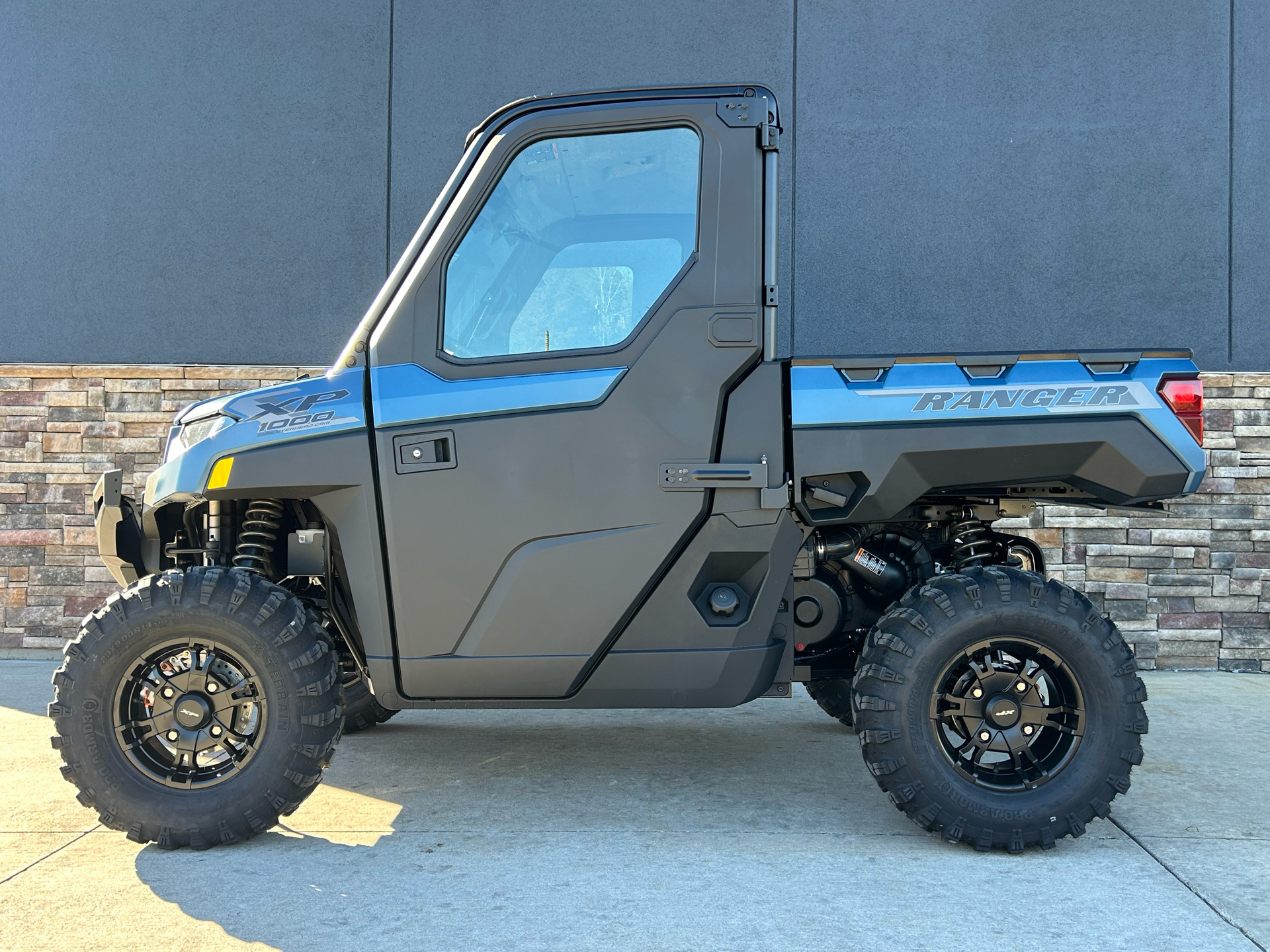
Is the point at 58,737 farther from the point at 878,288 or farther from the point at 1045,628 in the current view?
the point at 878,288

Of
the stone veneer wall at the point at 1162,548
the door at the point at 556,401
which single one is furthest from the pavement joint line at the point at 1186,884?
the stone veneer wall at the point at 1162,548

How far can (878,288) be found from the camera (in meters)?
6.52

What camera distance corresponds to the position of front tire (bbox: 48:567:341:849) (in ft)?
10.5

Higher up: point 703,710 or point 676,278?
point 676,278

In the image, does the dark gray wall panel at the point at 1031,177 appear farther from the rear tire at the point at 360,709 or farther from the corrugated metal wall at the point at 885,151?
the rear tire at the point at 360,709

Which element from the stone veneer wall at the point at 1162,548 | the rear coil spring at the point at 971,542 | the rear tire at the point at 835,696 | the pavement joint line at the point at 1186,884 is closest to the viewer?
the pavement joint line at the point at 1186,884

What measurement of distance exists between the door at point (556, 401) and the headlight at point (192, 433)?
1.82 feet

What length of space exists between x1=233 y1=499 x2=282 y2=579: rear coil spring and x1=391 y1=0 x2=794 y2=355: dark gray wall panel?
354 centimetres

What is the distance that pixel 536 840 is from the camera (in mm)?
Result: 3299

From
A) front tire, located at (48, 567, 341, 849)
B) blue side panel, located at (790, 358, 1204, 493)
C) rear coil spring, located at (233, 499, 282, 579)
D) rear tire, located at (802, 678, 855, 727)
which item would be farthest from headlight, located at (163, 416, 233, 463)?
rear tire, located at (802, 678, 855, 727)

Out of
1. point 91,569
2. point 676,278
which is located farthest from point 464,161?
point 91,569

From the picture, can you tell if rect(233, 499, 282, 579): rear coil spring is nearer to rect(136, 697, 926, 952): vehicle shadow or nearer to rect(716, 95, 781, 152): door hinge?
rect(136, 697, 926, 952): vehicle shadow

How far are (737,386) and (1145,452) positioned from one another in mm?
1352

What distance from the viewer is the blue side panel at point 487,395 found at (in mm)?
3207
